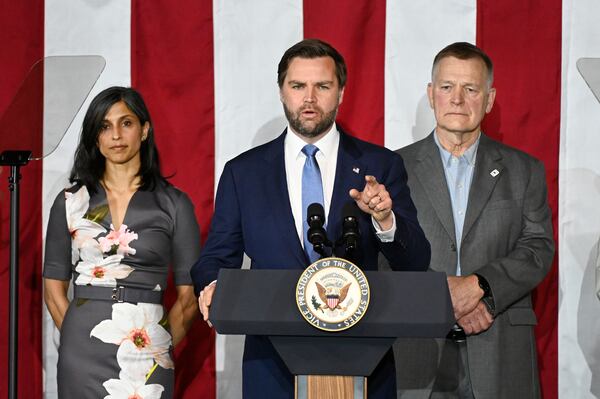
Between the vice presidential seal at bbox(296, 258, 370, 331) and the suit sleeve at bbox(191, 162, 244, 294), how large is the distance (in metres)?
0.58

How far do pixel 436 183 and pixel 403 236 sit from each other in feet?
2.57

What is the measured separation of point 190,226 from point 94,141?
0.40 meters

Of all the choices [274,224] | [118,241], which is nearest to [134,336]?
[118,241]

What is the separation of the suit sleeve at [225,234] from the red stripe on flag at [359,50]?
1.14 metres

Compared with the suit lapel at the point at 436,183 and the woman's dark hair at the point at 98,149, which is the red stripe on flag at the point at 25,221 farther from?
the suit lapel at the point at 436,183

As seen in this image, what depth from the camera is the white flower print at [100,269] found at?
2736 millimetres

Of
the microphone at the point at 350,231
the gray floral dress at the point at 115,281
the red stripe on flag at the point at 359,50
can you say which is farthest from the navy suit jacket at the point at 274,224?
the red stripe on flag at the point at 359,50

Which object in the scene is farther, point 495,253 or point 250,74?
point 250,74

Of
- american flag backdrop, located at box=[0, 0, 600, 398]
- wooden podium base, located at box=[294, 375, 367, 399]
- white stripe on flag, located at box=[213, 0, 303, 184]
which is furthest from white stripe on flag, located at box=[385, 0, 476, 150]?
wooden podium base, located at box=[294, 375, 367, 399]

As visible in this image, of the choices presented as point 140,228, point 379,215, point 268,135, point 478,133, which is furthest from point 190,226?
point 379,215

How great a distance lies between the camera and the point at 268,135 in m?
3.41

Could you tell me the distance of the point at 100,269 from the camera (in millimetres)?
2746

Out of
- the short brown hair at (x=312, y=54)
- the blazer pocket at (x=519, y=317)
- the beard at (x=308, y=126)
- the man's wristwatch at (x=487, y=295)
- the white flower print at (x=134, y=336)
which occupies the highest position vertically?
the short brown hair at (x=312, y=54)

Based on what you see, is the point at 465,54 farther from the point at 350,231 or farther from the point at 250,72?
the point at 350,231
